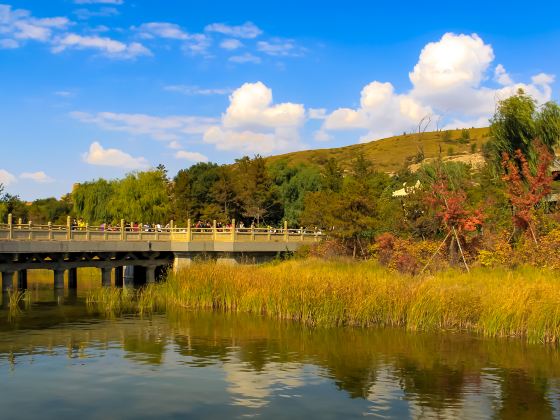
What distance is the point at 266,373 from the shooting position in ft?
58.7

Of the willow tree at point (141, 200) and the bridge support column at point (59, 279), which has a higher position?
the willow tree at point (141, 200)

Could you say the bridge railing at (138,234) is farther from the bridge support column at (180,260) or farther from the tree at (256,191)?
the tree at (256,191)

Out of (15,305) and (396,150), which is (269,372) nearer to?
(15,305)

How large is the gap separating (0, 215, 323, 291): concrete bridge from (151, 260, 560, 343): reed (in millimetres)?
10782

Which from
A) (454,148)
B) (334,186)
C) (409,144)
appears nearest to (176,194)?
(334,186)

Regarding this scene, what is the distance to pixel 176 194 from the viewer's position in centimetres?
8444

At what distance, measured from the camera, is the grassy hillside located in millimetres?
149500

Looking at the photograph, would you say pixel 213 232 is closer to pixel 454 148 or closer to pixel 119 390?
pixel 119 390

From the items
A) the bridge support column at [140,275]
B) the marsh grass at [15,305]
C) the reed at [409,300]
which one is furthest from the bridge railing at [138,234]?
the reed at [409,300]

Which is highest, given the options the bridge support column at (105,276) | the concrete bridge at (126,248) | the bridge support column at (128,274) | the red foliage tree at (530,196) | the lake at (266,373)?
the red foliage tree at (530,196)

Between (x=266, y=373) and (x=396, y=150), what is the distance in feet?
512

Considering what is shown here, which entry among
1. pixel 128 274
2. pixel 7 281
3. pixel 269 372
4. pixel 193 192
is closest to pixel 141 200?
pixel 193 192

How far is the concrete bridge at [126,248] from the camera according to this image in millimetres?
38562

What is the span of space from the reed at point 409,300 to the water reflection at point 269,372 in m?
0.74
